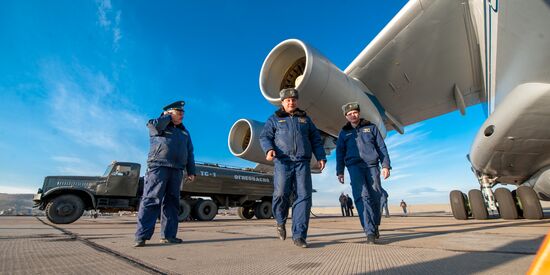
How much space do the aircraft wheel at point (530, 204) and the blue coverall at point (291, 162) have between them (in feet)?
15.9

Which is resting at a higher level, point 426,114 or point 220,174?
point 426,114

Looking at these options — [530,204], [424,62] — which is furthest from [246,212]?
[530,204]

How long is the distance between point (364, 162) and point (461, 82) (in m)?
4.44

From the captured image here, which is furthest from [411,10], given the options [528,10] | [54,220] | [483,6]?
[54,220]

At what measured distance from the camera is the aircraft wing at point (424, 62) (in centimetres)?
452

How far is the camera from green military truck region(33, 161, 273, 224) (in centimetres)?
740

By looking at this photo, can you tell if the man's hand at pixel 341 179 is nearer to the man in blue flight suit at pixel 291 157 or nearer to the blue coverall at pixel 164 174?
the man in blue flight suit at pixel 291 157

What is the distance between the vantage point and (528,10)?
3123mm

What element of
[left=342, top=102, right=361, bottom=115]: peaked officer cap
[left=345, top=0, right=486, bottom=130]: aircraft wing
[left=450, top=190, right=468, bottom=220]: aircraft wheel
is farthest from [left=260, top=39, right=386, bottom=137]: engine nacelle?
[left=450, top=190, right=468, bottom=220]: aircraft wheel

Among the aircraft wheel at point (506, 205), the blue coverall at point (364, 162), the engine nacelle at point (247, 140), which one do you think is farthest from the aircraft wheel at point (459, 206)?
the blue coverall at point (364, 162)

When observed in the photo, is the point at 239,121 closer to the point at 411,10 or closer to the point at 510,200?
the point at 411,10

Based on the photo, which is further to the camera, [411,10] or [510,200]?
[510,200]

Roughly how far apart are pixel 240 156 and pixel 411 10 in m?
3.94

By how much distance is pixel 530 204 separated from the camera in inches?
194
